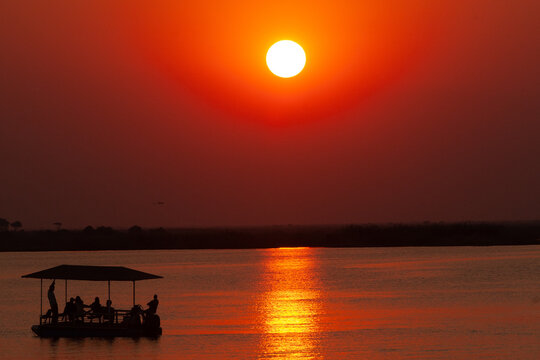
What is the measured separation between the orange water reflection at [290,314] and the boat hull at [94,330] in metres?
6.13

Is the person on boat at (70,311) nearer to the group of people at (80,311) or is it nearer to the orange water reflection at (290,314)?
the group of people at (80,311)

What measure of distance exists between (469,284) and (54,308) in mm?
48256

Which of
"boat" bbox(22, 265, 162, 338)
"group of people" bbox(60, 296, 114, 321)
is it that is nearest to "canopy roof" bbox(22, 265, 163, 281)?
"boat" bbox(22, 265, 162, 338)

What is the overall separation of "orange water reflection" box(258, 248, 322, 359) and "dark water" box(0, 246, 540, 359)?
82 millimetres

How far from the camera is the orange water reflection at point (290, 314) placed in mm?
45625

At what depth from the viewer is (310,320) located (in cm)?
5878

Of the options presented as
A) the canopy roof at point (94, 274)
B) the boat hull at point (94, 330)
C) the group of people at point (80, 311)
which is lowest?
the boat hull at point (94, 330)

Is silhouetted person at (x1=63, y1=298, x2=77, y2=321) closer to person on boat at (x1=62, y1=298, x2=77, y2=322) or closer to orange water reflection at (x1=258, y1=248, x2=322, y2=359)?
person on boat at (x1=62, y1=298, x2=77, y2=322)

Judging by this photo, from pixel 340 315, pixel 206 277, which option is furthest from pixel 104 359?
pixel 206 277

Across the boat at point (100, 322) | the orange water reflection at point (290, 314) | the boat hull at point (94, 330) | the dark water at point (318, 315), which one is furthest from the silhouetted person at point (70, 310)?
the orange water reflection at point (290, 314)

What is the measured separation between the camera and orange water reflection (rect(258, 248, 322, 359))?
150 feet

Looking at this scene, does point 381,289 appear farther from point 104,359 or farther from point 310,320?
point 104,359

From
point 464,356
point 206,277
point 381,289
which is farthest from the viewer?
point 206,277

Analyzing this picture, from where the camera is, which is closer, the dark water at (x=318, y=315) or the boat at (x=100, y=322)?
the dark water at (x=318, y=315)
